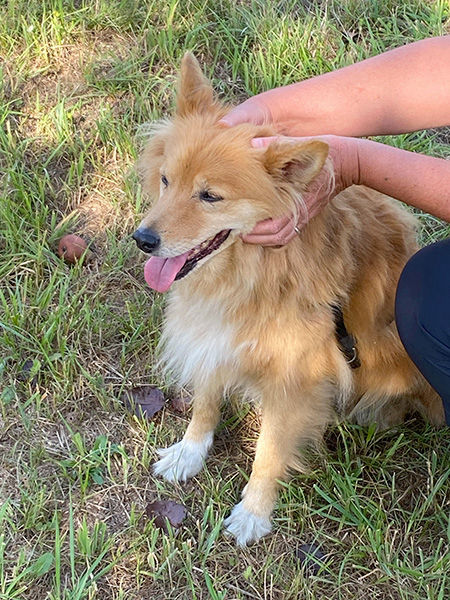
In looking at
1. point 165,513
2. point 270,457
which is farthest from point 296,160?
point 165,513

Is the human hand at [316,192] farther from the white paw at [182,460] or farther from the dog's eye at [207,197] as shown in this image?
the white paw at [182,460]

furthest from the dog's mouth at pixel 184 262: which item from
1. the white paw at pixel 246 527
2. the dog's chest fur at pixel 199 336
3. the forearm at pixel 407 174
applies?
the white paw at pixel 246 527

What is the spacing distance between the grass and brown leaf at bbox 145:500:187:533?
30 millimetres

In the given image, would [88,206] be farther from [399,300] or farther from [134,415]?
[399,300]

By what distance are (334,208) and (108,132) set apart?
175 centimetres

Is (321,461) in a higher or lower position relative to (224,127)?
lower

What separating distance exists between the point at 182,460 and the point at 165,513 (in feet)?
0.65

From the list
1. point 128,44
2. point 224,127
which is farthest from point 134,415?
point 128,44

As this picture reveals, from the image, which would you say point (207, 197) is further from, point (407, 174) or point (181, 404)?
point (181, 404)

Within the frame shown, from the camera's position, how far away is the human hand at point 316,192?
1.76 m

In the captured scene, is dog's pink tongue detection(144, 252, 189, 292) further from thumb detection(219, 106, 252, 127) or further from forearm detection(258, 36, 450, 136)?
forearm detection(258, 36, 450, 136)

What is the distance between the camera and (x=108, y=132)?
129 inches

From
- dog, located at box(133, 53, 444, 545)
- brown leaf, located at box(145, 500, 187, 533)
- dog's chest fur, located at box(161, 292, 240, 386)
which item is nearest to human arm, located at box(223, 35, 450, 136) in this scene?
dog, located at box(133, 53, 444, 545)

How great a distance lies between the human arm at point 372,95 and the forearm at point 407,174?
0.30m
